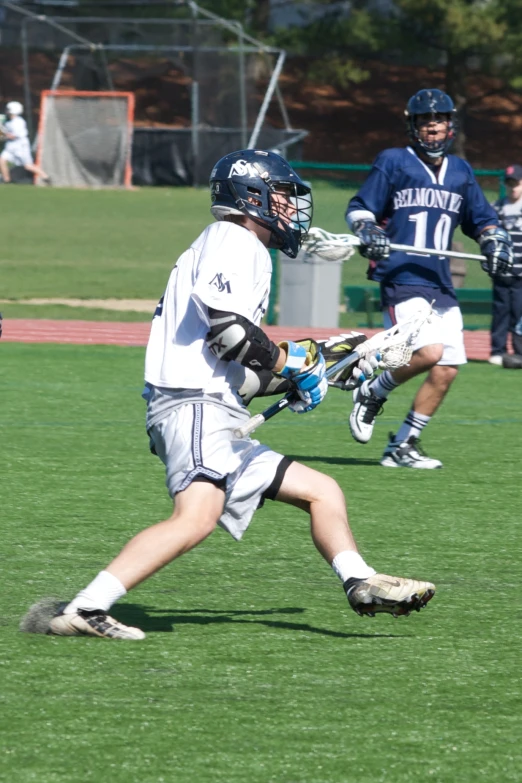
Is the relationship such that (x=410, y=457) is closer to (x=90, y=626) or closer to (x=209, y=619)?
(x=209, y=619)

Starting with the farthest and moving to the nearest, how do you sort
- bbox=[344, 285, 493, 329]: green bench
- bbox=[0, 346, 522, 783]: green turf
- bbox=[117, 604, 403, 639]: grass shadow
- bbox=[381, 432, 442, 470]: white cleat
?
bbox=[344, 285, 493, 329]: green bench
bbox=[381, 432, 442, 470]: white cleat
bbox=[117, 604, 403, 639]: grass shadow
bbox=[0, 346, 522, 783]: green turf

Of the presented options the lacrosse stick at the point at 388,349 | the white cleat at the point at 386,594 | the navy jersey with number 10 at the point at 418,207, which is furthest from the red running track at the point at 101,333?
the white cleat at the point at 386,594

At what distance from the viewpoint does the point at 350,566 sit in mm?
4664

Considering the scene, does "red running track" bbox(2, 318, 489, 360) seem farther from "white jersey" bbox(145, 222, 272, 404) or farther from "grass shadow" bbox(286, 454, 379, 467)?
"white jersey" bbox(145, 222, 272, 404)

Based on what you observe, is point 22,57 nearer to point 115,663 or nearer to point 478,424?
point 478,424

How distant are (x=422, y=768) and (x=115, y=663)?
115 centimetres

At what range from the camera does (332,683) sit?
421 cm

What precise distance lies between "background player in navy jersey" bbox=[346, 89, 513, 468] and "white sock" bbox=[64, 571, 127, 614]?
3.66 meters

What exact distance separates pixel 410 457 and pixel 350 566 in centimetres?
352

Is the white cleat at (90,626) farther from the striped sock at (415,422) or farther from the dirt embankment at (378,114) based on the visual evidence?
the dirt embankment at (378,114)

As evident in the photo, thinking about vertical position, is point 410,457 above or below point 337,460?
above

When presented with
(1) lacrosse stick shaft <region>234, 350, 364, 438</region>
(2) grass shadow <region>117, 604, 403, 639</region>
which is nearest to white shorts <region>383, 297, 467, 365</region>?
(1) lacrosse stick shaft <region>234, 350, 364, 438</region>

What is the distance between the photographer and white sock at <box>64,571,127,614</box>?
4.45 metres

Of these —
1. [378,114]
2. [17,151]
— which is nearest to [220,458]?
[17,151]
